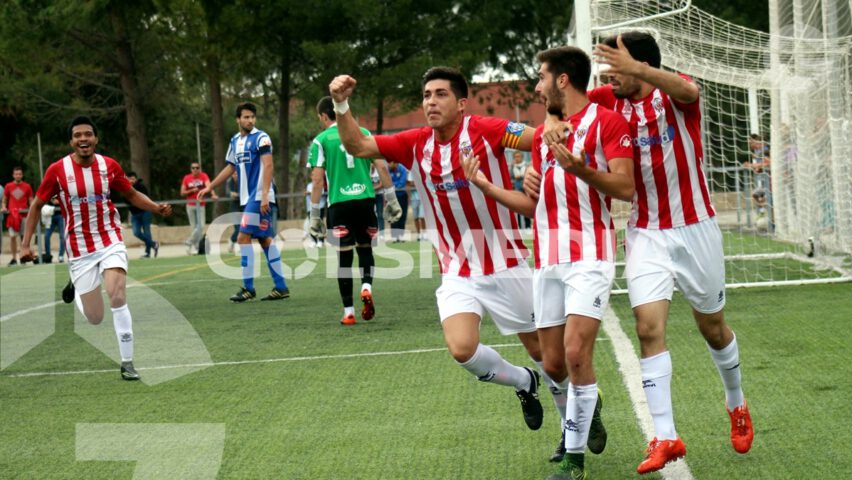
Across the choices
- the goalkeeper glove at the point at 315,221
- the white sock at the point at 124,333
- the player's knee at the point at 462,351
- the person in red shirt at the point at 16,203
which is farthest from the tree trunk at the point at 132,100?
the player's knee at the point at 462,351

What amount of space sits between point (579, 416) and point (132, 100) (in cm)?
3125

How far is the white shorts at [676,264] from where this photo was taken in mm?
5367

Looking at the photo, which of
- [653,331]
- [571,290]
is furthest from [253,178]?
[653,331]

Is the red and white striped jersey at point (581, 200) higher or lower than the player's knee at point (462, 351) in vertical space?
higher

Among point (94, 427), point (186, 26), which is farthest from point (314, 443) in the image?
point (186, 26)

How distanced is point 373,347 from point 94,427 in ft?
10.0

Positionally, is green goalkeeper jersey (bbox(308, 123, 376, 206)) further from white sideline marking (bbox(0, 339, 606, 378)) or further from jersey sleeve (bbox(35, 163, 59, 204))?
jersey sleeve (bbox(35, 163, 59, 204))

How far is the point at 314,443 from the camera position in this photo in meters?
6.14

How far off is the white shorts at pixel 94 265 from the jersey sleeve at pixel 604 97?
477cm

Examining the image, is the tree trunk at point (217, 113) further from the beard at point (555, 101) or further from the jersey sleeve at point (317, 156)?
the beard at point (555, 101)

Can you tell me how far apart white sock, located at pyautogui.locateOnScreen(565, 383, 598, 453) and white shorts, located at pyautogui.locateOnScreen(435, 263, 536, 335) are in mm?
903

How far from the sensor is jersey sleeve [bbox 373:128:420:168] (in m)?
6.16

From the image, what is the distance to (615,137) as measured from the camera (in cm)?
519

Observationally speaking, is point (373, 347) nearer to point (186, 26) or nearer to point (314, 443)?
point (314, 443)
